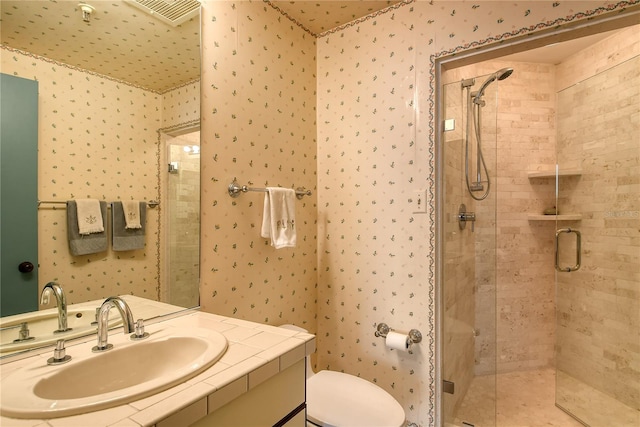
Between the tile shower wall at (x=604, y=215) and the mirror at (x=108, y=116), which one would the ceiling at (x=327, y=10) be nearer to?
the mirror at (x=108, y=116)

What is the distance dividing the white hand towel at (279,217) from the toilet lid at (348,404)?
2.44ft

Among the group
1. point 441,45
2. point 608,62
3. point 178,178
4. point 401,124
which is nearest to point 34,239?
point 178,178

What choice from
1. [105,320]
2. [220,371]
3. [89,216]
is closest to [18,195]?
[89,216]

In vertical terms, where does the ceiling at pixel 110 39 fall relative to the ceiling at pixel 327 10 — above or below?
below

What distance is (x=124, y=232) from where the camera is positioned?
1.16 meters

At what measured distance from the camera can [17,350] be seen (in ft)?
2.92

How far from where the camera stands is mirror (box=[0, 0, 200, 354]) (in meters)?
0.96

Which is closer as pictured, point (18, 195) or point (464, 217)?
point (18, 195)

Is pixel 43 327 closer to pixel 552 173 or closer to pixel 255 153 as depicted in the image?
pixel 255 153

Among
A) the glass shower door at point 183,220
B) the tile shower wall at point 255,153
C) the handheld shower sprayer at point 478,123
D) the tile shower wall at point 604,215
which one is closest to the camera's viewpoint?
the glass shower door at point 183,220

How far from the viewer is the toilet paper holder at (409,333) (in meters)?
1.67

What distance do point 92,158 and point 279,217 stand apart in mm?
853

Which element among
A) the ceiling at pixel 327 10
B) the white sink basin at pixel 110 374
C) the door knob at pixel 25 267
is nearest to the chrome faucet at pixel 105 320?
the white sink basin at pixel 110 374

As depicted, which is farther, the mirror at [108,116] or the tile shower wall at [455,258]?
the tile shower wall at [455,258]
